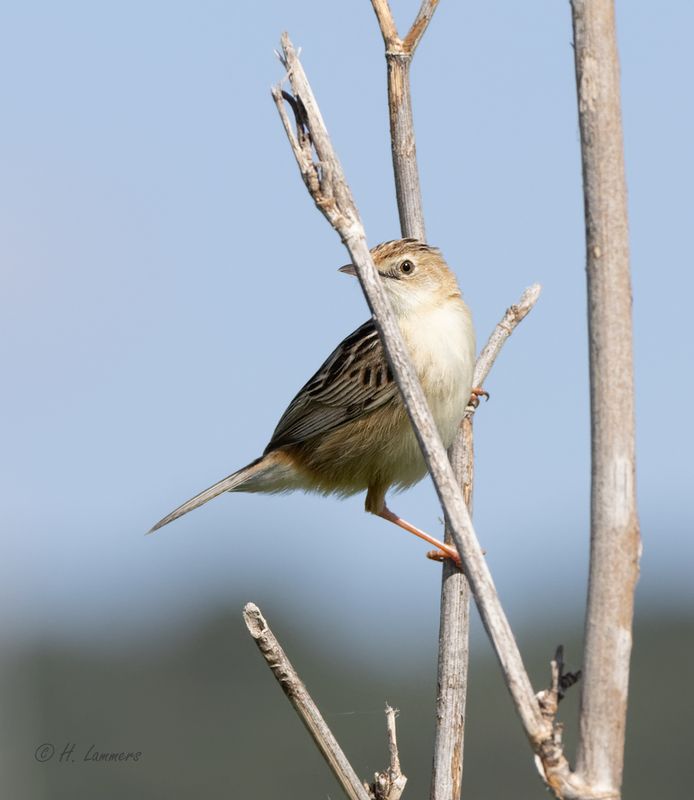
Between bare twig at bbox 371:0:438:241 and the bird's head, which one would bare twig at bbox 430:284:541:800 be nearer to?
bare twig at bbox 371:0:438:241

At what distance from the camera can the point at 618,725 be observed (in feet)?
7.38

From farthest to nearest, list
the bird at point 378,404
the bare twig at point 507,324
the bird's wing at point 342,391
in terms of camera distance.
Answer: the bird's wing at point 342,391, the bird at point 378,404, the bare twig at point 507,324

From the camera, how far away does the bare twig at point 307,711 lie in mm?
3117

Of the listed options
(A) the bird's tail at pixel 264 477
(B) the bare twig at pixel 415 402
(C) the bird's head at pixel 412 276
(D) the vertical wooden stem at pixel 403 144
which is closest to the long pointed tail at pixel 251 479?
(A) the bird's tail at pixel 264 477

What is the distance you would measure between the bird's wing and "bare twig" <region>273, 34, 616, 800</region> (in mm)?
3557

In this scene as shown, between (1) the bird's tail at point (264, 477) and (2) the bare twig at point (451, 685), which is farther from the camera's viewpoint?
(1) the bird's tail at point (264, 477)

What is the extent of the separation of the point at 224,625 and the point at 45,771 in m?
10.7

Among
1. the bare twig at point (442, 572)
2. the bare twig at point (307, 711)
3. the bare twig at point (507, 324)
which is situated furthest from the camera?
the bare twig at point (507, 324)

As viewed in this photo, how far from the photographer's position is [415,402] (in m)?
2.54

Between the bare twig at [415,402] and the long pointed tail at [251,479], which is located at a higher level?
the long pointed tail at [251,479]

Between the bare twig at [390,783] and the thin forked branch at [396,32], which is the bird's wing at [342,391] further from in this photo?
the bare twig at [390,783]

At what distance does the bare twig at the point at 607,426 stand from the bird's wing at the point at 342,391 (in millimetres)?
3788

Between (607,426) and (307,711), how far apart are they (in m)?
1.28

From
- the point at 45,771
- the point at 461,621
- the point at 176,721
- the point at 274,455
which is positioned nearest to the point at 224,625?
the point at 176,721
